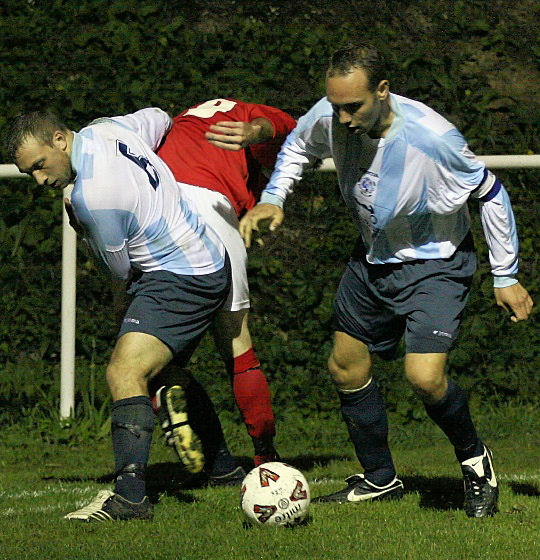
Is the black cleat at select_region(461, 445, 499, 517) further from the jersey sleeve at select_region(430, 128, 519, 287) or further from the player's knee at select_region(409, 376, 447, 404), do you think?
the jersey sleeve at select_region(430, 128, 519, 287)

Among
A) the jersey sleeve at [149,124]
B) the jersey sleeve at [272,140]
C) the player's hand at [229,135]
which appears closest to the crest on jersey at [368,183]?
the player's hand at [229,135]

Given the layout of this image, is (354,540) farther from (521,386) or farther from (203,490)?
(521,386)

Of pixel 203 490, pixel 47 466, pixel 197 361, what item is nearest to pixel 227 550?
pixel 203 490

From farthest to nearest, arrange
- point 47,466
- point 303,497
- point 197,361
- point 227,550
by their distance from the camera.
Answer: point 197,361, point 47,466, point 303,497, point 227,550

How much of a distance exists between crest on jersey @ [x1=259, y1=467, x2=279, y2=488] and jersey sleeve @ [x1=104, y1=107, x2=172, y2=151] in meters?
1.75

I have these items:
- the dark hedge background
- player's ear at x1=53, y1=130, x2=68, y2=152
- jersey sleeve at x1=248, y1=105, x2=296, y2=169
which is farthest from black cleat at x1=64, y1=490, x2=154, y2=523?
the dark hedge background

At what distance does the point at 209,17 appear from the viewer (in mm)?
8688

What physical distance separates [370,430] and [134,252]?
1.38 m

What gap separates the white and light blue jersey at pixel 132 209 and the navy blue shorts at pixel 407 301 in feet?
2.14

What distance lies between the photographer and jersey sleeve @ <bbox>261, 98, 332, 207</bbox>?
4996mm

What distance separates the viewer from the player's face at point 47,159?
4.91 meters

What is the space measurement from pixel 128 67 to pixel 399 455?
3360 millimetres

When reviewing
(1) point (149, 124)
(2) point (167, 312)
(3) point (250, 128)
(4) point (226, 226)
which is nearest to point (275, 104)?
(1) point (149, 124)

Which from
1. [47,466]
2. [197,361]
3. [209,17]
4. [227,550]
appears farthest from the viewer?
[209,17]
